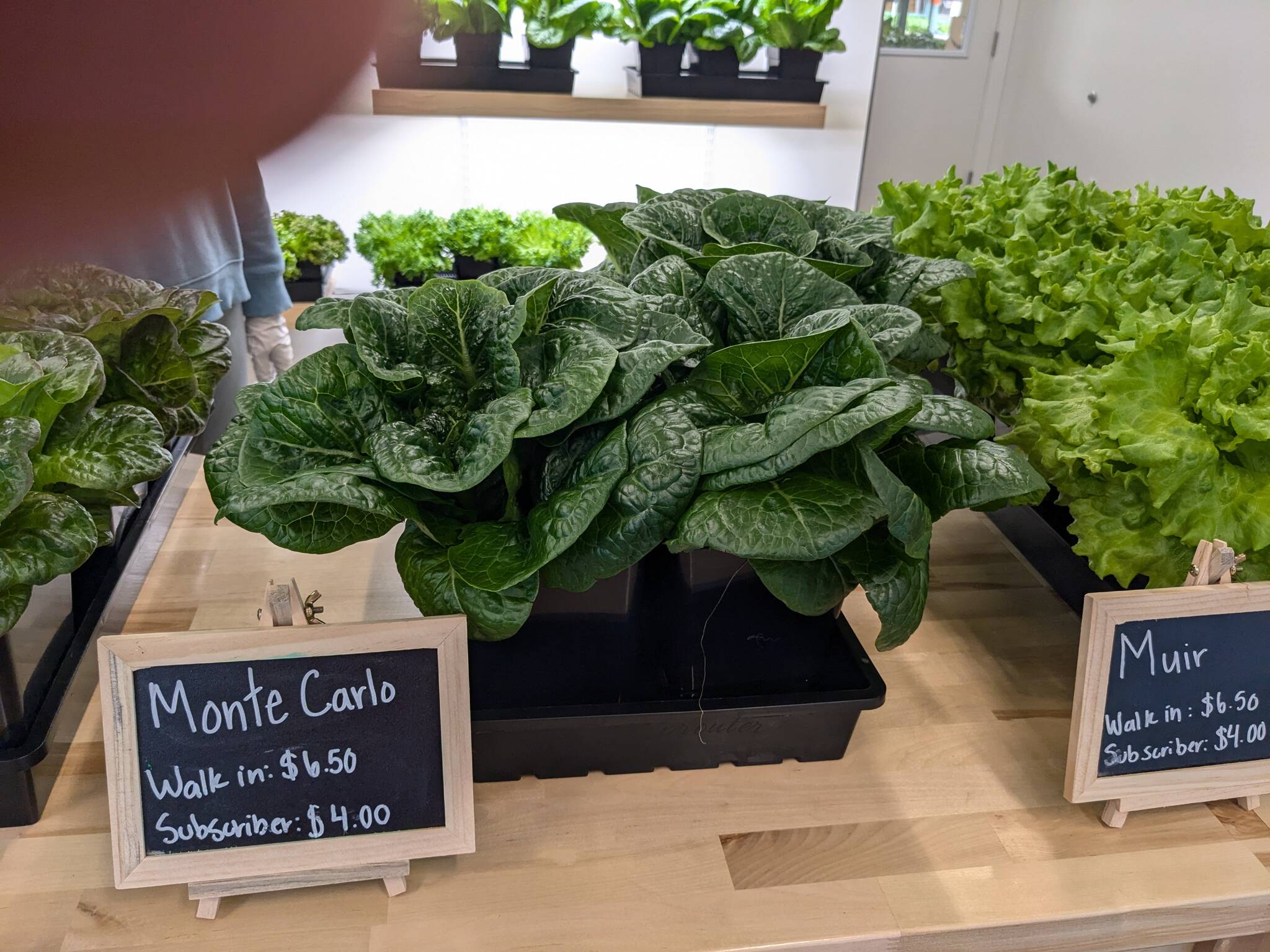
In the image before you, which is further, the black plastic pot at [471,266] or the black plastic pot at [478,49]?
the black plastic pot at [471,266]

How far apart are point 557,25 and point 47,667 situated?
202 cm

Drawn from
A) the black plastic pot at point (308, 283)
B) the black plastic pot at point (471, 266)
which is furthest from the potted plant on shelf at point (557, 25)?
the black plastic pot at point (308, 283)

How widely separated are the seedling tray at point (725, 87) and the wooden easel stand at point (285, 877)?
2.11m

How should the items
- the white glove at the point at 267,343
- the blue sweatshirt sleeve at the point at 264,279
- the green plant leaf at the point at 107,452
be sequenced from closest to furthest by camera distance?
the green plant leaf at the point at 107,452
the blue sweatshirt sleeve at the point at 264,279
the white glove at the point at 267,343

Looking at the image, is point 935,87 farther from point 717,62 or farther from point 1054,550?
point 1054,550

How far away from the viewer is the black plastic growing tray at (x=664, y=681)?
A: 29.6 inches

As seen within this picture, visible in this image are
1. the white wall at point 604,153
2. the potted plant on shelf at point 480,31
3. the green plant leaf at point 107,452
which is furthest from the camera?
the white wall at point 604,153

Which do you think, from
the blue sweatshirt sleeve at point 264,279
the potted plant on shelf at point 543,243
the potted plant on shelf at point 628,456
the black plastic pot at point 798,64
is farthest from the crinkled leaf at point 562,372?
the black plastic pot at point 798,64

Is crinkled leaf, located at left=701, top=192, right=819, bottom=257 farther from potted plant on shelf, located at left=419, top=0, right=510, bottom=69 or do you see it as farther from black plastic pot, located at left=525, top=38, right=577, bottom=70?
black plastic pot, located at left=525, top=38, right=577, bottom=70

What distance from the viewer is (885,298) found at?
35.3 inches

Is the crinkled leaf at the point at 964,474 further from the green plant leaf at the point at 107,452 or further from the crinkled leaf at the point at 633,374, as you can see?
the green plant leaf at the point at 107,452

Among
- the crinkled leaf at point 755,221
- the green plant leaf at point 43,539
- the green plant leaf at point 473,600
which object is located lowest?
the green plant leaf at point 473,600

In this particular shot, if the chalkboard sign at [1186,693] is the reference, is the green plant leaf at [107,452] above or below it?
above

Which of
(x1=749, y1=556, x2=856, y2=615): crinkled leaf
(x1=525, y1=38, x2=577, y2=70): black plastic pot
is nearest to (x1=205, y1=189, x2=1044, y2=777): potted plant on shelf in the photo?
(x1=749, y1=556, x2=856, y2=615): crinkled leaf
